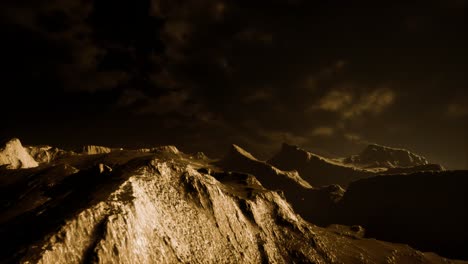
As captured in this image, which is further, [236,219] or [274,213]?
[274,213]

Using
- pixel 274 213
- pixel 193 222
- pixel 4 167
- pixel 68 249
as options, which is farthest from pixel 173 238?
pixel 4 167

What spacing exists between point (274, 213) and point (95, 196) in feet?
200

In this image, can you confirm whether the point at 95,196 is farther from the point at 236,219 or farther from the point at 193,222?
the point at 236,219

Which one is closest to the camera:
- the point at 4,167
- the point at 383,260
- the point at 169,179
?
the point at 169,179

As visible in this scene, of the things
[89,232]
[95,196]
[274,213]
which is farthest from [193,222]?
[274,213]

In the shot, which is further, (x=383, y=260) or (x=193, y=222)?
(x=383, y=260)

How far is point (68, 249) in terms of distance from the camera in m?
49.7

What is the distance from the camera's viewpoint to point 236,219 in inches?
3570

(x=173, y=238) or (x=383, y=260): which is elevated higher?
(x=173, y=238)

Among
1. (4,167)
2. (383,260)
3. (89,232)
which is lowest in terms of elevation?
(383,260)

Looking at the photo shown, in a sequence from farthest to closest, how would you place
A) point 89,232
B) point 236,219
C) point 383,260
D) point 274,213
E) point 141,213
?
point 383,260 < point 274,213 < point 236,219 < point 141,213 < point 89,232

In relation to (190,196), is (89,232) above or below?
below

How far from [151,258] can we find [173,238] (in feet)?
30.4

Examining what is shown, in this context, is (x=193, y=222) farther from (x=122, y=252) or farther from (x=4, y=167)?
(x=4, y=167)
